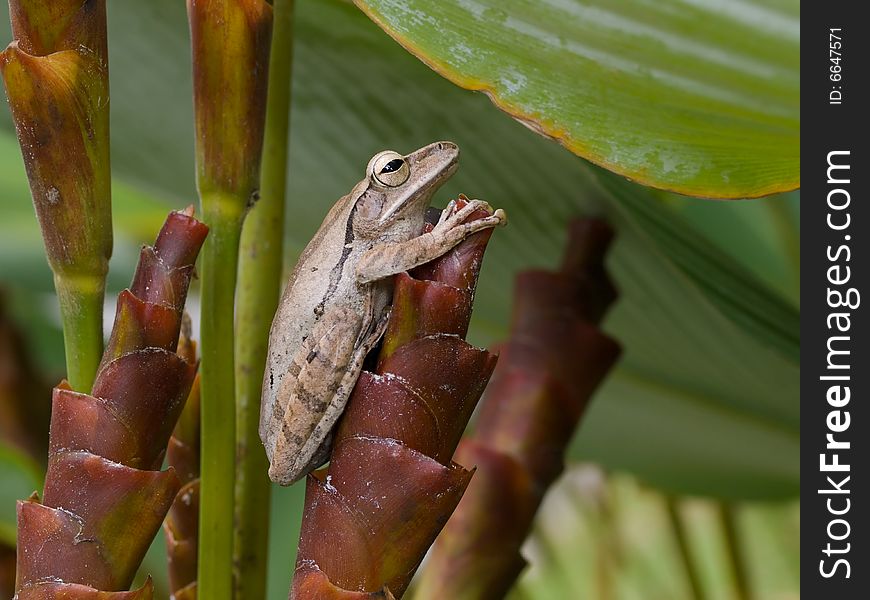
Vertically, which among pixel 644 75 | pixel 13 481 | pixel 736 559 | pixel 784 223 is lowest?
pixel 736 559

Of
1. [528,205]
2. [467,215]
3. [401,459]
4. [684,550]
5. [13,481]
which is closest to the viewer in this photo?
[401,459]

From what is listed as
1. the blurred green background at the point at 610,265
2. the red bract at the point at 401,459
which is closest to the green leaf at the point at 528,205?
the blurred green background at the point at 610,265

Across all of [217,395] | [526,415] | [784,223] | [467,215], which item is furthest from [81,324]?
[784,223]

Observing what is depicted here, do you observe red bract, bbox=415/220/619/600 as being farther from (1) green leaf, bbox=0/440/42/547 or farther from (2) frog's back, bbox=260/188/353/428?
(1) green leaf, bbox=0/440/42/547

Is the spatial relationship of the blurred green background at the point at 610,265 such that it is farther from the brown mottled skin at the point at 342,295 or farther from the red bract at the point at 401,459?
the red bract at the point at 401,459

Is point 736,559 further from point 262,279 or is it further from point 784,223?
point 262,279
